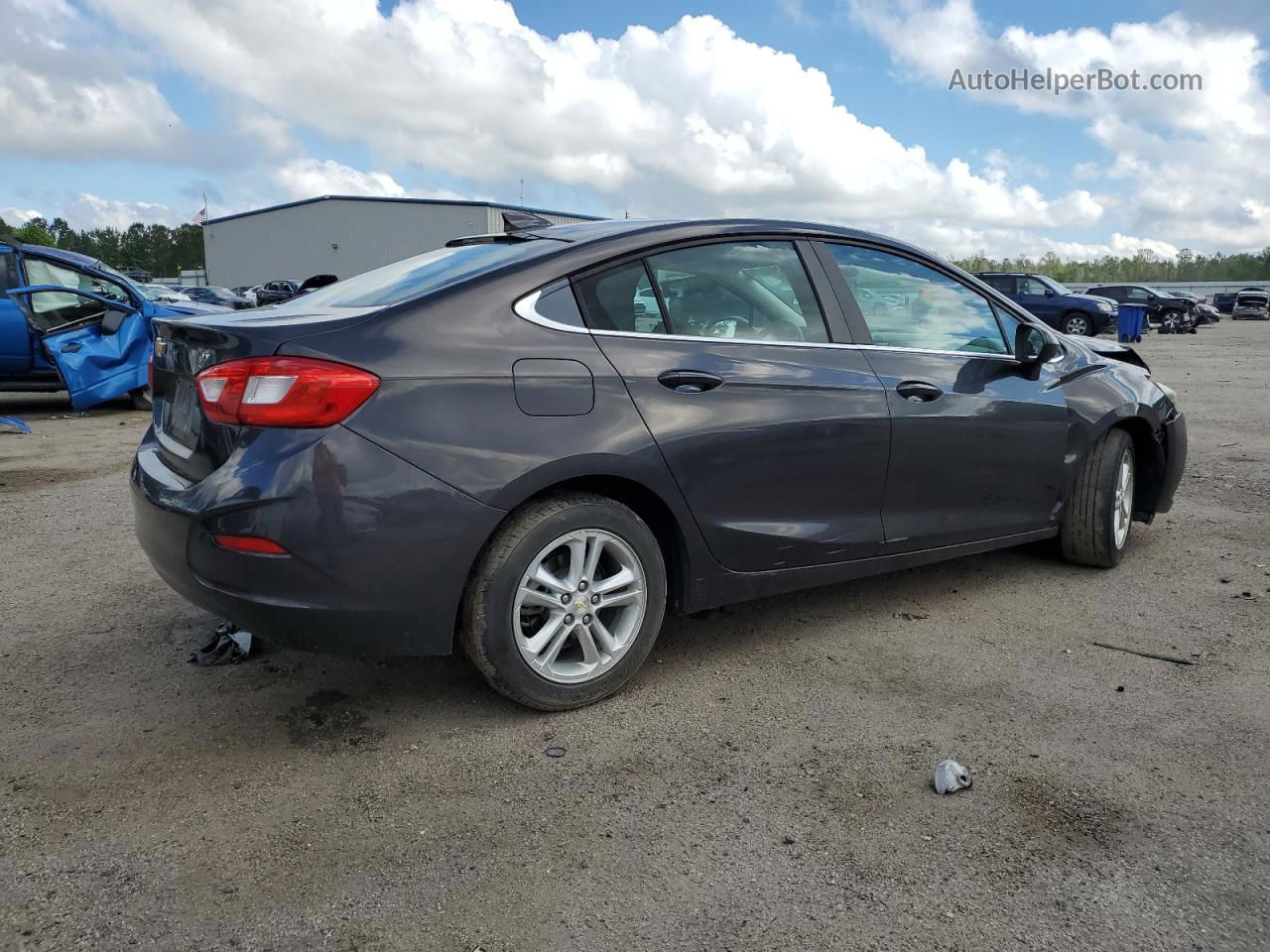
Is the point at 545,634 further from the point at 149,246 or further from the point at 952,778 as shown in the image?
the point at 149,246

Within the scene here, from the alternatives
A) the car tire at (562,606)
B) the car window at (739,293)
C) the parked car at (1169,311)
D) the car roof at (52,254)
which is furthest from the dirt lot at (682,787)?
the parked car at (1169,311)

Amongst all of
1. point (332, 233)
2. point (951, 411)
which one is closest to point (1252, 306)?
point (332, 233)

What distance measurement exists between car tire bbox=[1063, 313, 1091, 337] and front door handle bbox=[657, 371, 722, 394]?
2622 centimetres

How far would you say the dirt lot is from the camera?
2211 millimetres

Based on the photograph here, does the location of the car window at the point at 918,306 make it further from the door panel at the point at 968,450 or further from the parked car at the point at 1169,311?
the parked car at the point at 1169,311

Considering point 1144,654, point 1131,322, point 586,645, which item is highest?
point 1131,322

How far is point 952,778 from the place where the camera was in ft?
9.09

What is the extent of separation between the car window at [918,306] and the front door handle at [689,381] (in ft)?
2.80

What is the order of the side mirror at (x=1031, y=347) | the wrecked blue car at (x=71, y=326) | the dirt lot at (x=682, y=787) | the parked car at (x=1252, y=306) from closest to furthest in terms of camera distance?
the dirt lot at (x=682, y=787) → the side mirror at (x=1031, y=347) → the wrecked blue car at (x=71, y=326) → the parked car at (x=1252, y=306)

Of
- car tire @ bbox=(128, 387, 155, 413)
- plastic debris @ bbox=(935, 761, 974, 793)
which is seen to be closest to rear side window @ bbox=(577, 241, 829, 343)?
plastic debris @ bbox=(935, 761, 974, 793)

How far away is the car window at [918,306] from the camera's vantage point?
3.92 metres

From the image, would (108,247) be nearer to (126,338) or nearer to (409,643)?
(126,338)

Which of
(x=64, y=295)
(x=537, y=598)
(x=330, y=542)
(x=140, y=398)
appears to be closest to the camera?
(x=330, y=542)

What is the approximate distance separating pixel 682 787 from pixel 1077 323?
27.5 meters
